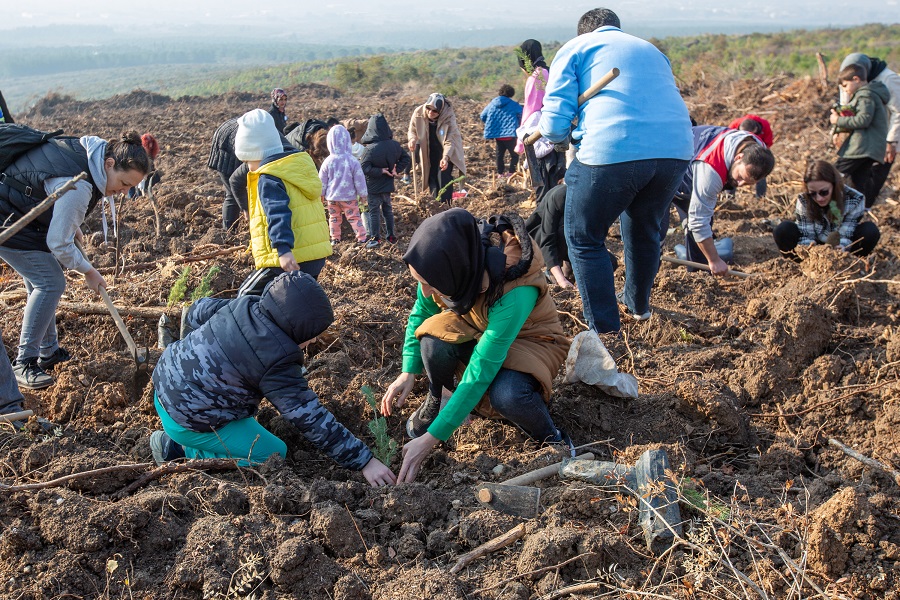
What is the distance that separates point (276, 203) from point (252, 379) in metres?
1.56

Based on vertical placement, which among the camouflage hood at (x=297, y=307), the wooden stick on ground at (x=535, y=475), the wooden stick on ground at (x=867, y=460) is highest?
the camouflage hood at (x=297, y=307)

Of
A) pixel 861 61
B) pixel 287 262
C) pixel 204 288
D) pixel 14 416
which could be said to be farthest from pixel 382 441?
→ pixel 861 61

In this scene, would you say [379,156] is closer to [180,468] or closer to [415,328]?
[415,328]

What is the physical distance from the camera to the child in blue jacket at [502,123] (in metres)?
9.94

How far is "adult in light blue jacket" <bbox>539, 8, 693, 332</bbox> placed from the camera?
358cm

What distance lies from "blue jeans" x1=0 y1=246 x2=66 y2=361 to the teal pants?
1.40 meters

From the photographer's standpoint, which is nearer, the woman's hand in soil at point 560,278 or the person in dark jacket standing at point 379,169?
the woman's hand in soil at point 560,278

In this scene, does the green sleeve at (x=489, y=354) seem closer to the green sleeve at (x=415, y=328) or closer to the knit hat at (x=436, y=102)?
Answer: the green sleeve at (x=415, y=328)

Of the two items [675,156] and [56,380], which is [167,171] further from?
[675,156]

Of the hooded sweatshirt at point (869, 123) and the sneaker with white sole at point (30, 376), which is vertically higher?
the hooded sweatshirt at point (869, 123)

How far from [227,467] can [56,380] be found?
169 cm

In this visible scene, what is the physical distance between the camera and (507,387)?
2949 millimetres

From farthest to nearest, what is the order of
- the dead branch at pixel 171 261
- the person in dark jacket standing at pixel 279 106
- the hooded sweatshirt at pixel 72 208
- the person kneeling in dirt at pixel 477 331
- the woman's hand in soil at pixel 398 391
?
the person in dark jacket standing at pixel 279 106
the dead branch at pixel 171 261
the hooded sweatshirt at pixel 72 208
the woman's hand in soil at pixel 398 391
the person kneeling in dirt at pixel 477 331

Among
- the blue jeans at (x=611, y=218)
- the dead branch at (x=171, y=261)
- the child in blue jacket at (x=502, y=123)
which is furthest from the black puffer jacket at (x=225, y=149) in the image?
the child in blue jacket at (x=502, y=123)
